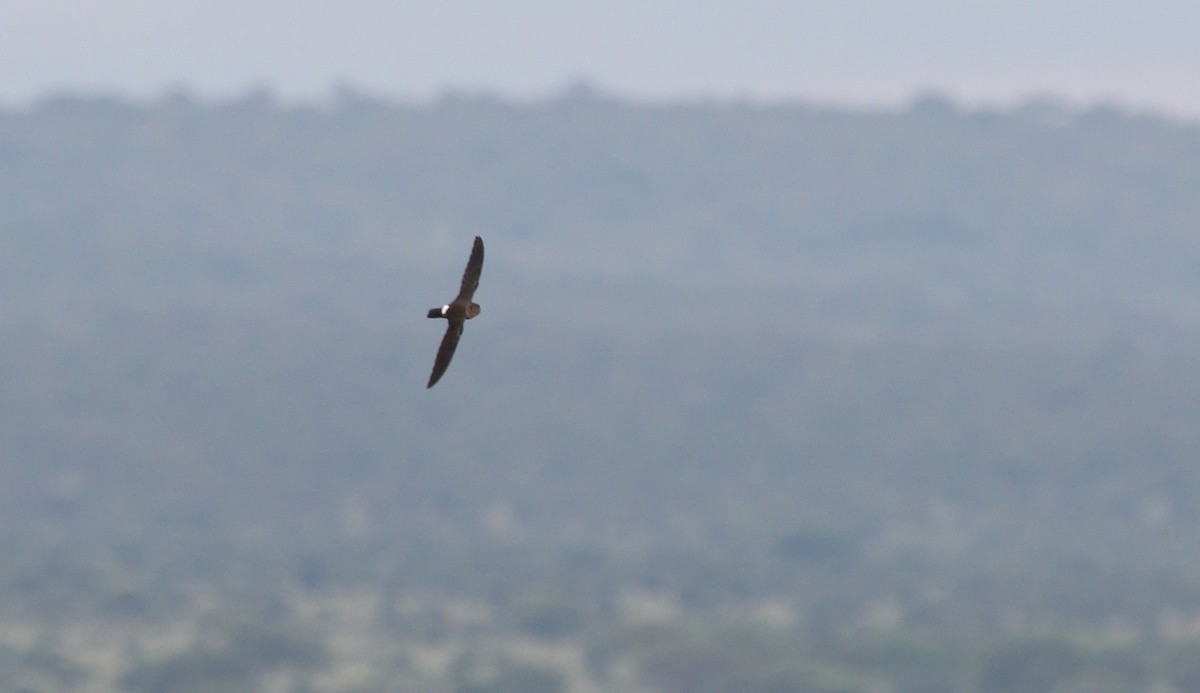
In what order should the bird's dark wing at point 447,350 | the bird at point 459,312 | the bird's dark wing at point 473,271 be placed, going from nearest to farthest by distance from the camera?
the bird's dark wing at point 447,350, the bird at point 459,312, the bird's dark wing at point 473,271

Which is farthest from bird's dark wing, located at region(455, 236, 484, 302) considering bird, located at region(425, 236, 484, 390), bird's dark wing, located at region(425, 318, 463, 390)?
bird's dark wing, located at region(425, 318, 463, 390)

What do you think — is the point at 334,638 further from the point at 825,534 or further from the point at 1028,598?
the point at 825,534

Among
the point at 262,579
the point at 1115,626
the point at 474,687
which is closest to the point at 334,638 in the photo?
the point at 474,687

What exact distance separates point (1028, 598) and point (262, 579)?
5140 cm

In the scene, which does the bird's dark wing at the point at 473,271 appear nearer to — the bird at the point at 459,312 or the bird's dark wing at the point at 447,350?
the bird at the point at 459,312

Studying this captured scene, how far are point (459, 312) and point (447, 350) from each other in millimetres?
561

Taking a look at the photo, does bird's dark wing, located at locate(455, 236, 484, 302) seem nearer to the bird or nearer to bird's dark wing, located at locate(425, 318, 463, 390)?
the bird

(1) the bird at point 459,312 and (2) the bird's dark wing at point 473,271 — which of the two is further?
(2) the bird's dark wing at point 473,271

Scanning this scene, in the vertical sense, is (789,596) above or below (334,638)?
above

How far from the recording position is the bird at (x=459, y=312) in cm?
909

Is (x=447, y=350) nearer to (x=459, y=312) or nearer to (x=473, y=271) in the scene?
(x=473, y=271)

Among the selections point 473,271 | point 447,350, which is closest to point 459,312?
point 473,271

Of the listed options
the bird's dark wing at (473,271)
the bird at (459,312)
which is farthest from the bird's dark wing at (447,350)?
the bird's dark wing at (473,271)

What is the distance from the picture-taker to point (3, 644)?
114 meters
